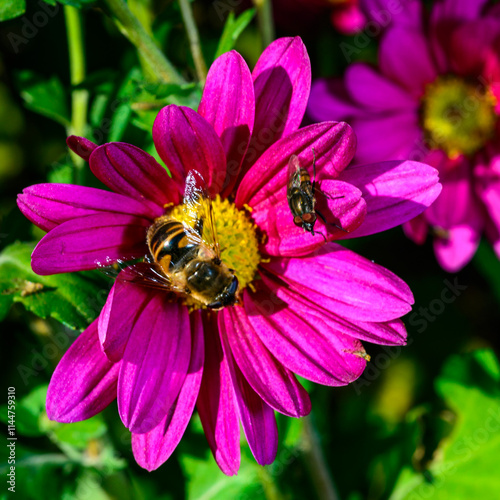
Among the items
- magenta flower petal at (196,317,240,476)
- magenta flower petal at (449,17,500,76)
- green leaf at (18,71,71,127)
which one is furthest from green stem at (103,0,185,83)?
→ magenta flower petal at (449,17,500,76)

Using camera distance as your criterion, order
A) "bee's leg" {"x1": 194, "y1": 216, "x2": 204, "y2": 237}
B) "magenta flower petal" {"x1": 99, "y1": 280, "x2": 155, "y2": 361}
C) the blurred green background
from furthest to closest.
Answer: the blurred green background < "bee's leg" {"x1": 194, "y1": 216, "x2": 204, "y2": 237} < "magenta flower petal" {"x1": 99, "y1": 280, "x2": 155, "y2": 361}

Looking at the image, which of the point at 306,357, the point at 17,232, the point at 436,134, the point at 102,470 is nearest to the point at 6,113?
the point at 17,232

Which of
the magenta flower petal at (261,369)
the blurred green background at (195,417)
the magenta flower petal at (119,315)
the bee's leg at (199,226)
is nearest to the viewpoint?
the magenta flower petal at (119,315)

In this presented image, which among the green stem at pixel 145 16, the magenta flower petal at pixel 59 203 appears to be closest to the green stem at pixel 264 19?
the green stem at pixel 145 16

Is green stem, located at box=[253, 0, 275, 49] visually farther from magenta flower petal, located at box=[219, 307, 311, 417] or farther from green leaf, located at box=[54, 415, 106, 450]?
green leaf, located at box=[54, 415, 106, 450]

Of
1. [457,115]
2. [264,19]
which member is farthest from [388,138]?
[264,19]

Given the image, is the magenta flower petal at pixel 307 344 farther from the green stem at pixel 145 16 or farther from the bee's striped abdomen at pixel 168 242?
the green stem at pixel 145 16
